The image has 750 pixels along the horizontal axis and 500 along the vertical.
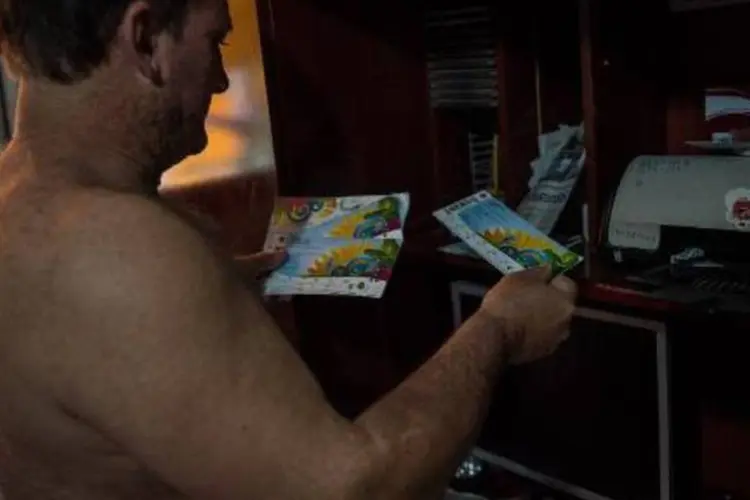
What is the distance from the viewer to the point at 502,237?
131 centimetres

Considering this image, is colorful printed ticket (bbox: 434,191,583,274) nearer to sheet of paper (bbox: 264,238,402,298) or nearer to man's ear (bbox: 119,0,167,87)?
sheet of paper (bbox: 264,238,402,298)

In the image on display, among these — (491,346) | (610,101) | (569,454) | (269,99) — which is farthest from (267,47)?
(569,454)

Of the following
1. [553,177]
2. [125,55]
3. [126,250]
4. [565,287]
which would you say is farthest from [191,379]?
[553,177]

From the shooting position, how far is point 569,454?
1535 millimetres

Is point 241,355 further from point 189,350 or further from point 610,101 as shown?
point 610,101

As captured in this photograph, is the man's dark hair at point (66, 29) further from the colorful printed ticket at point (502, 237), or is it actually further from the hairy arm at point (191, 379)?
the colorful printed ticket at point (502, 237)

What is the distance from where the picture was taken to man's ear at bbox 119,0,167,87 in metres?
0.73

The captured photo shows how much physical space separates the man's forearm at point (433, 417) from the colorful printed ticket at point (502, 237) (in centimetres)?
38

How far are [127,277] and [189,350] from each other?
0.07 m

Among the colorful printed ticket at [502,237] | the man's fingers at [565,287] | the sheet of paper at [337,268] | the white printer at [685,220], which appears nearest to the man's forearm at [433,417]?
the man's fingers at [565,287]

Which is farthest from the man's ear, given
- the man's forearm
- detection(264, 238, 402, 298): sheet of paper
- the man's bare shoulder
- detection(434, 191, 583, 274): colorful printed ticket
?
detection(434, 191, 583, 274): colorful printed ticket

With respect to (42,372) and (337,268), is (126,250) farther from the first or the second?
(337,268)

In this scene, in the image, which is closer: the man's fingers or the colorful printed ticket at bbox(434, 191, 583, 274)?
the man's fingers

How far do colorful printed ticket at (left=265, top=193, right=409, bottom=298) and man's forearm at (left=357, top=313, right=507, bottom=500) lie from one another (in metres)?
0.29
